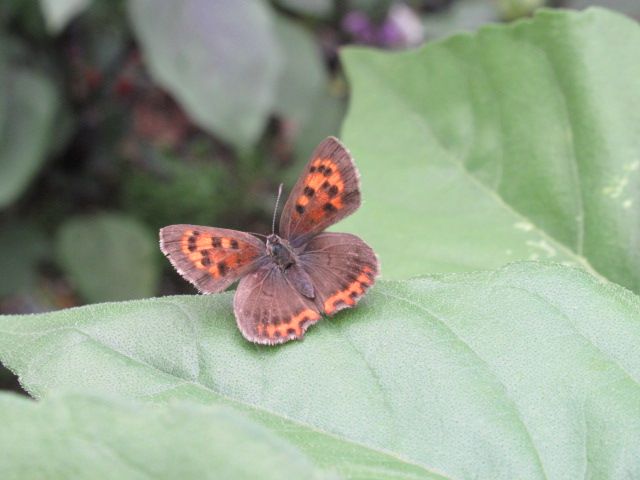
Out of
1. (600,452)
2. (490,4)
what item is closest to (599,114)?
(600,452)

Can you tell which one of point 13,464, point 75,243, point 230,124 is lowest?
point 75,243

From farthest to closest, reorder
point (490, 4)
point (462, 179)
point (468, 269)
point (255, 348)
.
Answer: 1. point (490, 4)
2. point (462, 179)
3. point (468, 269)
4. point (255, 348)

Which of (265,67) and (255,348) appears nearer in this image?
(255,348)

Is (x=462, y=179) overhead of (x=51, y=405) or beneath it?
beneath

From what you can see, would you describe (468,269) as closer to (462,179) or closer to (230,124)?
(462,179)

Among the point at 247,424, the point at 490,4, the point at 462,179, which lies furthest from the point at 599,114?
the point at 490,4

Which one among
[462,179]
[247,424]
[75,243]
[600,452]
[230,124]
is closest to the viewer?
[247,424]
